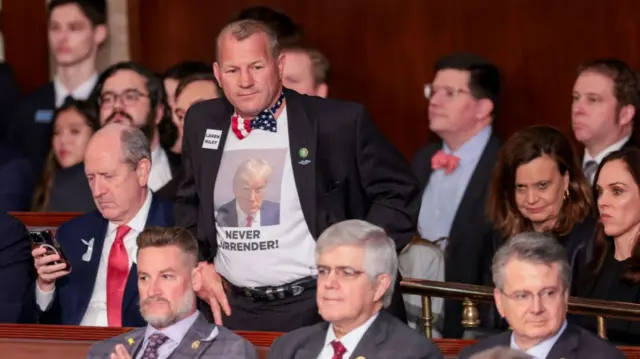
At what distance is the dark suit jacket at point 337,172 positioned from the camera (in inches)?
207

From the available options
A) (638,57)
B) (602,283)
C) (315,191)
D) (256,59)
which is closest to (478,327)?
(602,283)

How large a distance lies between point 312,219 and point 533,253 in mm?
800

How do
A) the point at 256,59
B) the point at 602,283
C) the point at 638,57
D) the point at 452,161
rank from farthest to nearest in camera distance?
the point at 638,57, the point at 452,161, the point at 602,283, the point at 256,59

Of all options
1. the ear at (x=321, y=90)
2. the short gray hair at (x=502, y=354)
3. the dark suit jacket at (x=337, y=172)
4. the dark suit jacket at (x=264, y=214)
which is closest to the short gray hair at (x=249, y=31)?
the dark suit jacket at (x=337, y=172)

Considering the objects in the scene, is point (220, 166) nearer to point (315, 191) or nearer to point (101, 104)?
point (315, 191)

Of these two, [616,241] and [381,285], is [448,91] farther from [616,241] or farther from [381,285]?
[381,285]

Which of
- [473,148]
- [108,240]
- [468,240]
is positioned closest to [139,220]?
[108,240]

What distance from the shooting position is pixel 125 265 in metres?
5.93

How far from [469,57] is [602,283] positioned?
199 centimetres

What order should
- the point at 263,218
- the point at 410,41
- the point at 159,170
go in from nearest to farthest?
the point at 263,218 → the point at 159,170 → the point at 410,41

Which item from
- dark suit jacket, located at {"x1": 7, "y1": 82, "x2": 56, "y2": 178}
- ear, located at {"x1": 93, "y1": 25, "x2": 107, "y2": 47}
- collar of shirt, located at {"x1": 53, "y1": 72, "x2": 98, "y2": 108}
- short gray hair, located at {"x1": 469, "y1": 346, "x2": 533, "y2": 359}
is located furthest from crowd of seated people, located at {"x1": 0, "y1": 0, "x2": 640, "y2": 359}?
short gray hair, located at {"x1": 469, "y1": 346, "x2": 533, "y2": 359}

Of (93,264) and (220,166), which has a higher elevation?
(220,166)

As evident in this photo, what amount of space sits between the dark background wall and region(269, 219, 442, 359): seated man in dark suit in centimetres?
324

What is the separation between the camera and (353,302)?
4871mm
